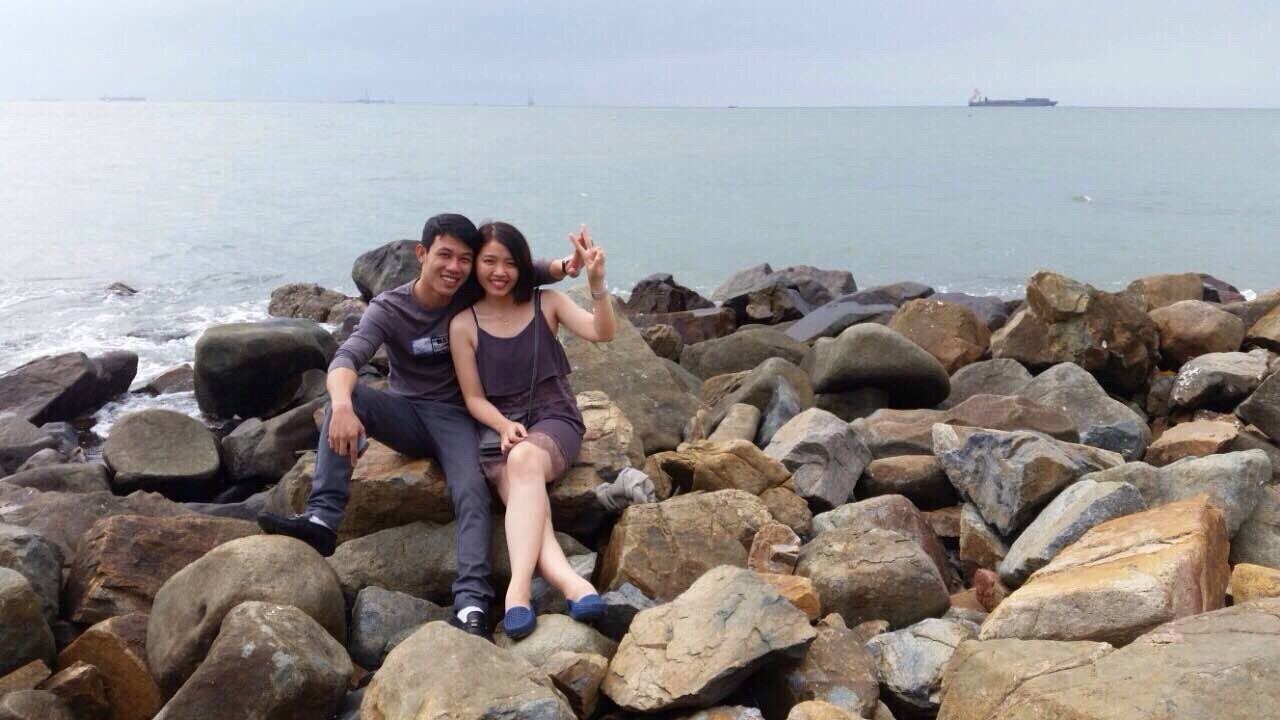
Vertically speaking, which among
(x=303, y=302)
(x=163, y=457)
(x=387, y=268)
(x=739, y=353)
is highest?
(x=739, y=353)

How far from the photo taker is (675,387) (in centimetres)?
813

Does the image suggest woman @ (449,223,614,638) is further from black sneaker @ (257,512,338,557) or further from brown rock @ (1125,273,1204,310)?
brown rock @ (1125,273,1204,310)

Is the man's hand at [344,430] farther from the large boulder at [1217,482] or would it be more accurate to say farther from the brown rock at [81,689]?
the large boulder at [1217,482]

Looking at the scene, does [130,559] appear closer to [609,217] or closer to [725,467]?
[725,467]

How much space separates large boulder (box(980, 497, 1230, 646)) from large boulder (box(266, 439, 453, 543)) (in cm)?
259

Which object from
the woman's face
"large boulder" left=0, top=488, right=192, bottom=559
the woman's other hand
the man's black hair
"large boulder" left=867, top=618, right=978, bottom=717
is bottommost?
"large boulder" left=0, top=488, right=192, bottom=559

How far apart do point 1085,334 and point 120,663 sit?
739cm

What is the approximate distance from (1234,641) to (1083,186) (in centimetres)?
4046

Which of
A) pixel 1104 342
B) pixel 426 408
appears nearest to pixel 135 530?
pixel 426 408

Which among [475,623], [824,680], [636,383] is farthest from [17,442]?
[824,680]

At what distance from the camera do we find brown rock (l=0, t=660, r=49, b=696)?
4.16m

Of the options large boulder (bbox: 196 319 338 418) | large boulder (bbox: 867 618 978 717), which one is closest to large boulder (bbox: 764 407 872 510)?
large boulder (bbox: 867 618 978 717)

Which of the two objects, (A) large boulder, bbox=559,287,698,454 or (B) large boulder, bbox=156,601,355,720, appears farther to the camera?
(A) large boulder, bbox=559,287,698,454

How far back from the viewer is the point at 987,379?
28.5ft
